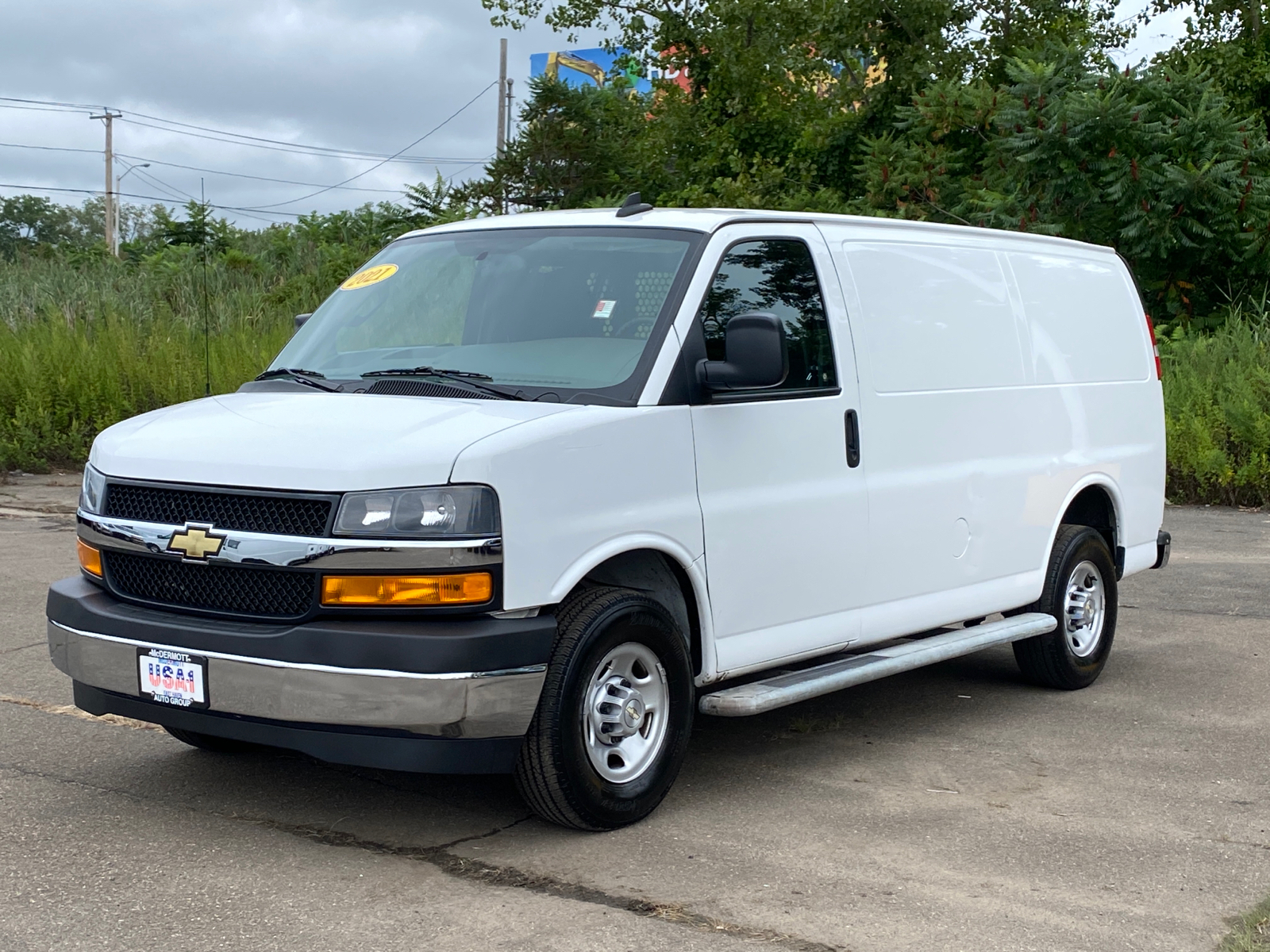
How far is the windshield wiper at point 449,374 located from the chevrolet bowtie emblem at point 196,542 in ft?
3.33

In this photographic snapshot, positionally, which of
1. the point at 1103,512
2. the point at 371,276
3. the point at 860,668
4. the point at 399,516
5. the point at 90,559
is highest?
the point at 371,276

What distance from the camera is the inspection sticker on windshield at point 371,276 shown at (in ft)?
20.8

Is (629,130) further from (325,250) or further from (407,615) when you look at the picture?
(407,615)

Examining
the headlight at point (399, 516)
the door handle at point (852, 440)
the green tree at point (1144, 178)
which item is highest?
the green tree at point (1144, 178)

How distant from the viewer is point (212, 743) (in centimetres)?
586

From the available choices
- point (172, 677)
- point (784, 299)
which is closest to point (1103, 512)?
point (784, 299)

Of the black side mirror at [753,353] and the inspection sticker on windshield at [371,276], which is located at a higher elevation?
the inspection sticker on windshield at [371,276]

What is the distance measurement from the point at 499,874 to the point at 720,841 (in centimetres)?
76

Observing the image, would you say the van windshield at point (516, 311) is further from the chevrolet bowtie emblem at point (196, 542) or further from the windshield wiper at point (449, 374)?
the chevrolet bowtie emblem at point (196, 542)

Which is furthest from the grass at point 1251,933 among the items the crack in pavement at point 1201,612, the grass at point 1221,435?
the grass at point 1221,435

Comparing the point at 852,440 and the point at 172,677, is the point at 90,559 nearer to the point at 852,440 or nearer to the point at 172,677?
the point at 172,677

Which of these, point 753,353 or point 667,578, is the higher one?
point 753,353

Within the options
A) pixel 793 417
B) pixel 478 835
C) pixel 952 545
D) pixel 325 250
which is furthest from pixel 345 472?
pixel 325 250

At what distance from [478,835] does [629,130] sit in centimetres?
2484
